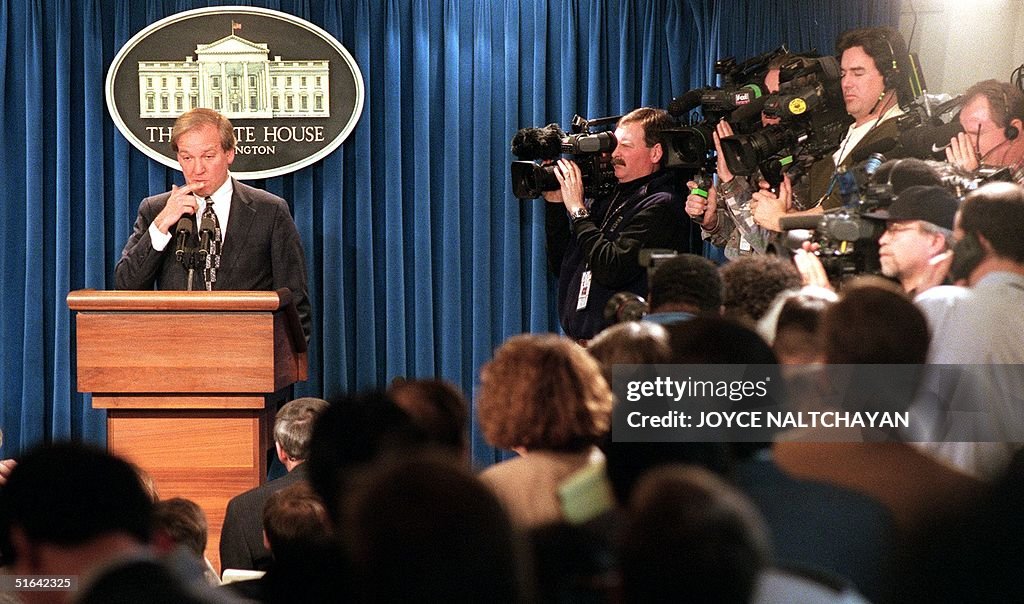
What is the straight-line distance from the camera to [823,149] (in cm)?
405

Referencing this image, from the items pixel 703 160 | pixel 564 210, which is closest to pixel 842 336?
pixel 703 160

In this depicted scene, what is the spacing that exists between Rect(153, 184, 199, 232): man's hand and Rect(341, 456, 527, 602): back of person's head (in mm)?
3516

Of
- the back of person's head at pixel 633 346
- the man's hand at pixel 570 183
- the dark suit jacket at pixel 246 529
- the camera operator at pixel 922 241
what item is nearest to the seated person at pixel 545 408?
the back of person's head at pixel 633 346

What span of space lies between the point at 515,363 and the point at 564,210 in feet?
10.3

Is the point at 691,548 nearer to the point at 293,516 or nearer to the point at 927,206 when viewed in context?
the point at 293,516

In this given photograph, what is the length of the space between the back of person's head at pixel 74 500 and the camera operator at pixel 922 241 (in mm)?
1855

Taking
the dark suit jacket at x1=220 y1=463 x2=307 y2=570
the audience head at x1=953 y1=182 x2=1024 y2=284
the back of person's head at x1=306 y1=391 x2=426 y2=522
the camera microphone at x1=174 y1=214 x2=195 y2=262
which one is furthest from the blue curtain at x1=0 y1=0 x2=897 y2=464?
the back of person's head at x1=306 y1=391 x2=426 y2=522

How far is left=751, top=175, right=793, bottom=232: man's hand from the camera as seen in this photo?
156 inches

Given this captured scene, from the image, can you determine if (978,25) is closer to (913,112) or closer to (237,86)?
(913,112)

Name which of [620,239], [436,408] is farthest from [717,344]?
[620,239]

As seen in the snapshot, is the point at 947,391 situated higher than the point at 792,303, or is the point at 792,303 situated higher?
the point at 792,303

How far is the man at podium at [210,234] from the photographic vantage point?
4711mm

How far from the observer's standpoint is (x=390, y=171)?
5723 millimetres

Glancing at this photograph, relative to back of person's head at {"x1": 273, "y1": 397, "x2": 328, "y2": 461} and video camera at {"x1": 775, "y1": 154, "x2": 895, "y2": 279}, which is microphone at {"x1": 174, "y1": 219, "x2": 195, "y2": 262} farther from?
video camera at {"x1": 775, "y1": 154, "x2": 895, "y2": 279}
